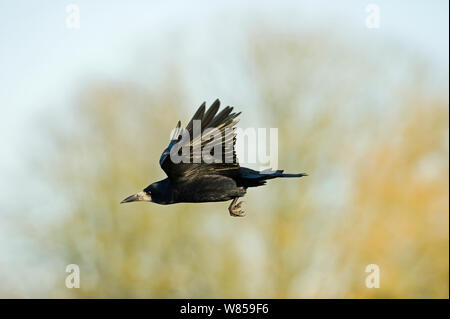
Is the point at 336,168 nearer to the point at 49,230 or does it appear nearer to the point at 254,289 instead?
the point at 254,289

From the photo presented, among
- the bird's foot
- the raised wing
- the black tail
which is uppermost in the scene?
the raised wing

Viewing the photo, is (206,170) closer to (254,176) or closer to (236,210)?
(254,176)

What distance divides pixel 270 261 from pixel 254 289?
0.77m

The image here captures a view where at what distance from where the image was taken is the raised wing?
20.2 feet

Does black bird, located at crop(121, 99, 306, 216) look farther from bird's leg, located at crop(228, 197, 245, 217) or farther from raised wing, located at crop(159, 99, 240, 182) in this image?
bird's leg, located at crop(228, 197, 245, 217)

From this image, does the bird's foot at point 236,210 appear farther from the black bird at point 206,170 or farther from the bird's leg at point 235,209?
the black bird at point 206,170

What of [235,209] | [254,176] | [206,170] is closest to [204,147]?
[206,170]

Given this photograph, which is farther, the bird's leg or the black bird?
the bird's leg

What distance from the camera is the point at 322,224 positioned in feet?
52.0

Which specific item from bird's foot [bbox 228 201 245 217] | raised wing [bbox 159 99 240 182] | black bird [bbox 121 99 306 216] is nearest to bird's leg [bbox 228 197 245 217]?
bird's foot [bbox 228 201 245 217]

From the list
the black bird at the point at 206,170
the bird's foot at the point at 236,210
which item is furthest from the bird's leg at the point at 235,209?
the black bird at the point at 206,170

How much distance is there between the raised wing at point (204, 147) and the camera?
615cm

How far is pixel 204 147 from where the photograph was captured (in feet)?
20.5
